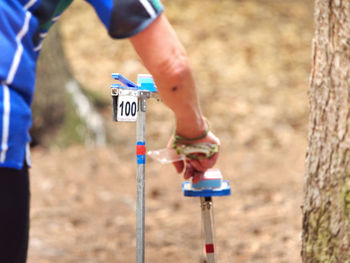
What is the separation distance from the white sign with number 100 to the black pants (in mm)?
772

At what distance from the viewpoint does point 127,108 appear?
2.47 metres

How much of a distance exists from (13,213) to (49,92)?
5667mm

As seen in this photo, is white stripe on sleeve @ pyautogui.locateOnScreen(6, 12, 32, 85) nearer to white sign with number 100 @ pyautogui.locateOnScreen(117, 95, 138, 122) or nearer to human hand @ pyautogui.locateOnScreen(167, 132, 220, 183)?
human hand @ pyautogui.locateOnScreen(167, 132, 220, 183)

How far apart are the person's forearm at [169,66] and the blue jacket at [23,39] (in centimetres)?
4

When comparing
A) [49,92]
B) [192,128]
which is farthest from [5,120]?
[49,92]

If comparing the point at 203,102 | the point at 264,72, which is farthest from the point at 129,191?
the point at 264,72

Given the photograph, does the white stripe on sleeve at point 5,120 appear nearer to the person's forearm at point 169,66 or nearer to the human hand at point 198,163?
the person's forearm at point 169,66

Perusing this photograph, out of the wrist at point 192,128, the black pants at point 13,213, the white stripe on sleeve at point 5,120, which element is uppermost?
the wrist at point 192,128

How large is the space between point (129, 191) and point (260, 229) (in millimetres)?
1606

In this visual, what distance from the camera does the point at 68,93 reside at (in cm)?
743

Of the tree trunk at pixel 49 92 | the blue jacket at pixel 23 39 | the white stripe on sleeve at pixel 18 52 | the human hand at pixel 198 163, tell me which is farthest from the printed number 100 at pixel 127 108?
the tree trunk at pixel 49 92

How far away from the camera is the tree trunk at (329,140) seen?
2750mm

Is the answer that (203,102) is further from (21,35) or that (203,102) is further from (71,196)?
(21,35)

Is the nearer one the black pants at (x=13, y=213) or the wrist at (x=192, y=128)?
the black pants at (x=13, y=213)
